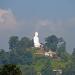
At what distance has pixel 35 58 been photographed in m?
79.6

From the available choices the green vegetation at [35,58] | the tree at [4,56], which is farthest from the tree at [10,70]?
the tree at [4,56]

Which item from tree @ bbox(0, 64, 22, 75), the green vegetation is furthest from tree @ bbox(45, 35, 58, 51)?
tree @ bbox(0, 64, 22, 75)

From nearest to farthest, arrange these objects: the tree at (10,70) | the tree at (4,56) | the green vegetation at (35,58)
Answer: the tree at (10,70) < the green vegetation at (35,58) < the tree at (4,56)

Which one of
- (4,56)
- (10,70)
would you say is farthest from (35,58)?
(10,70)

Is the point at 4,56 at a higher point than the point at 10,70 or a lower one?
higher

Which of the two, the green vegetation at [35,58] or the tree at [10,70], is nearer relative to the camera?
the tree at [10,70]

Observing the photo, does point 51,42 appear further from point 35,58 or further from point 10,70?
point 10,70

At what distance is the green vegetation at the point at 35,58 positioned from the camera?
72.3 meters

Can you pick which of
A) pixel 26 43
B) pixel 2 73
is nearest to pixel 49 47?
pixel 26 43

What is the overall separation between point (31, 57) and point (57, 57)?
5.35 m

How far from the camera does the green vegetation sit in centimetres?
7231

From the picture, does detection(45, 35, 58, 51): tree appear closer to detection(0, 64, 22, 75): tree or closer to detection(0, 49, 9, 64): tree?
detection(0, 49, 9, 64): tree

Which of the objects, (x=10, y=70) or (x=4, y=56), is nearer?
(x=10, y=70)

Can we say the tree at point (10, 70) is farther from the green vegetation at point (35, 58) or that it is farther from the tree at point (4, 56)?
the tree at point (4, 56)
